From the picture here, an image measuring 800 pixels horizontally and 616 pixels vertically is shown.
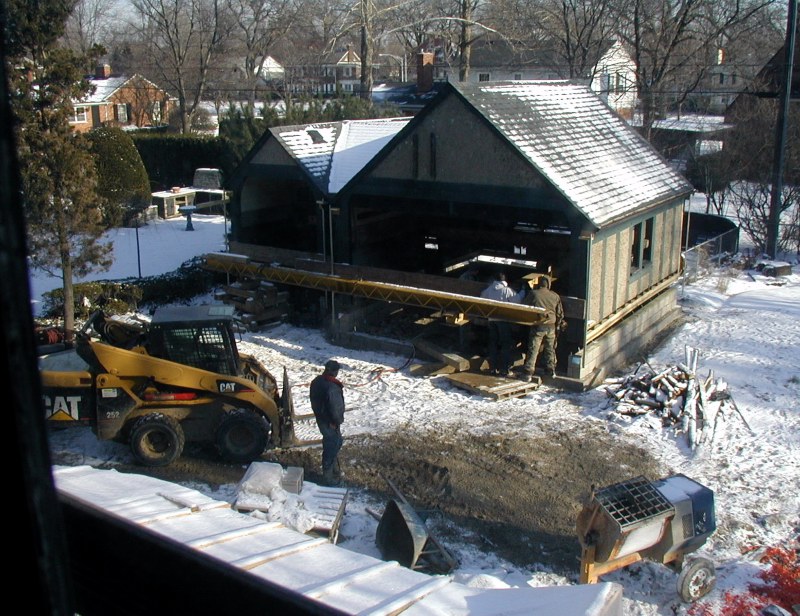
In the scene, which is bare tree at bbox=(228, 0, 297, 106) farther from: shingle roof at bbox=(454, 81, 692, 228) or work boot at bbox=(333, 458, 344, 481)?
work boot at bbox=(333, 458, 344, 481)

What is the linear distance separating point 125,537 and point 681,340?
54.6 ft

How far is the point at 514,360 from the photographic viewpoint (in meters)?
15.3

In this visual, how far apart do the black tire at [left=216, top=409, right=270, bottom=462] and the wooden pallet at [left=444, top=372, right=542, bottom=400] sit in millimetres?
4256

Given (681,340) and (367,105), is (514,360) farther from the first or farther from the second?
(367,105)

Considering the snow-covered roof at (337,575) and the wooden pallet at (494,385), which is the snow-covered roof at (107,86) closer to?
the wooden pallet at (494,385)

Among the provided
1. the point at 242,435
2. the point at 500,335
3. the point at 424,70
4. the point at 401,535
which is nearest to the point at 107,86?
the point at 424,70

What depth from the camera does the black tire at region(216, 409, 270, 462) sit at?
37.3ft

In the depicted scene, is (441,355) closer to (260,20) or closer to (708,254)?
(708,254)

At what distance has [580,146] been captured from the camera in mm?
17125

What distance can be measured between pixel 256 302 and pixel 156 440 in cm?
686

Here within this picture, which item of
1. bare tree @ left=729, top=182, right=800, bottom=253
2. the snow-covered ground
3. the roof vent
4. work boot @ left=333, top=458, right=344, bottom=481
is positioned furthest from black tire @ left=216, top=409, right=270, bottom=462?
bare tree @ left=729, top=182, right=800, bottom=253

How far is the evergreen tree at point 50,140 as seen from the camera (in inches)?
591

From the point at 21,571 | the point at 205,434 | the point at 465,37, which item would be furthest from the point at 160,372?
the point at 465,37

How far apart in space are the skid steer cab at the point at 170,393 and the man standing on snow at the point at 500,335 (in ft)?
15.0
